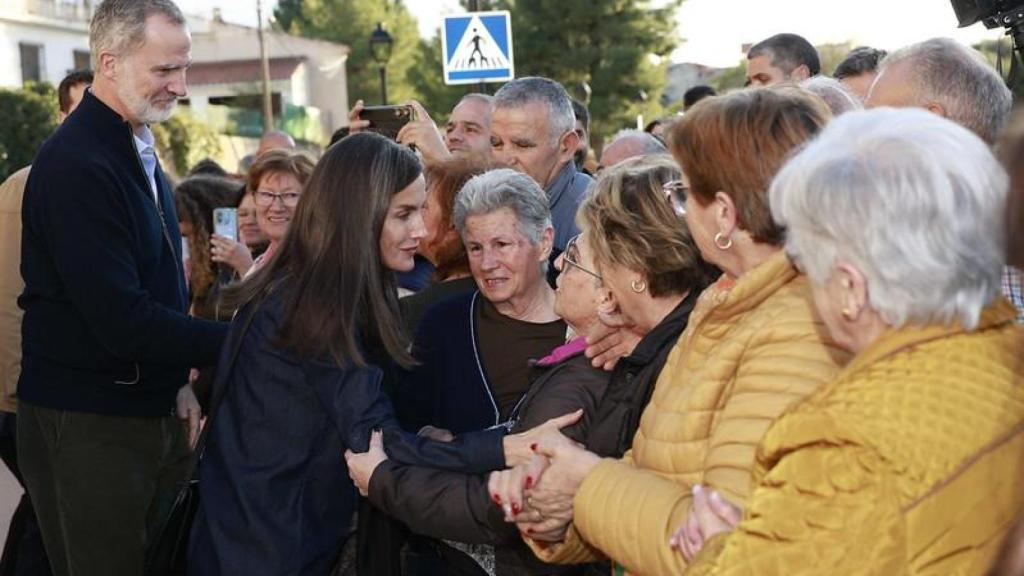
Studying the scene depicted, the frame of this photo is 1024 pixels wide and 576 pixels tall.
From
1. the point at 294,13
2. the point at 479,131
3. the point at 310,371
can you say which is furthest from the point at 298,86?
the point at 310,371

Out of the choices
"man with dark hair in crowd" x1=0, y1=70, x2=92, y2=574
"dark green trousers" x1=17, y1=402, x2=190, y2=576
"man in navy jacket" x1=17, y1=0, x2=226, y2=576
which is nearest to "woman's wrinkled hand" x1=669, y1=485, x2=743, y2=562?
"man in navy jacket" x1=17, y1=0, x2=226, y2=576

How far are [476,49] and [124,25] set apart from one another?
7.64 m

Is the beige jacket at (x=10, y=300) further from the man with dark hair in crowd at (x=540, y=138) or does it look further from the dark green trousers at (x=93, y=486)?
the man with dark hair in crowd at (x=540, y=138)

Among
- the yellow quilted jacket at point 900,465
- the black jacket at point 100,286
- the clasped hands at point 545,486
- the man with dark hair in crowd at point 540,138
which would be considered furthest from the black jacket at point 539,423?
the man with dark hair in crowd at point 540,138

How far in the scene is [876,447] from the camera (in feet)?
6.36

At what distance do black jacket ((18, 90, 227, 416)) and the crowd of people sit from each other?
0.01 meters

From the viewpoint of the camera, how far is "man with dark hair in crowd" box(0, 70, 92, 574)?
5227mm

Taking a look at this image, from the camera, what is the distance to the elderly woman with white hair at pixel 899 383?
1949mm

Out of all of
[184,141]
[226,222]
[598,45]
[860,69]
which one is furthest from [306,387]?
[598,45]

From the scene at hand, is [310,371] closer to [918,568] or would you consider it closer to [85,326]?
[85,326]

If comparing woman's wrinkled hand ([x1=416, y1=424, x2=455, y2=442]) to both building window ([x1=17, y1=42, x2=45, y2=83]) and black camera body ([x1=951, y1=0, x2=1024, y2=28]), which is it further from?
building window ([x1=17, y1=42, x2=45, y2=83])

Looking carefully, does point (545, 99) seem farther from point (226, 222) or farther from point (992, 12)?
point (992, 12)

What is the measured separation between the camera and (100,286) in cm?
424

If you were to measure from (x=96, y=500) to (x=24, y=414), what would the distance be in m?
0.43
